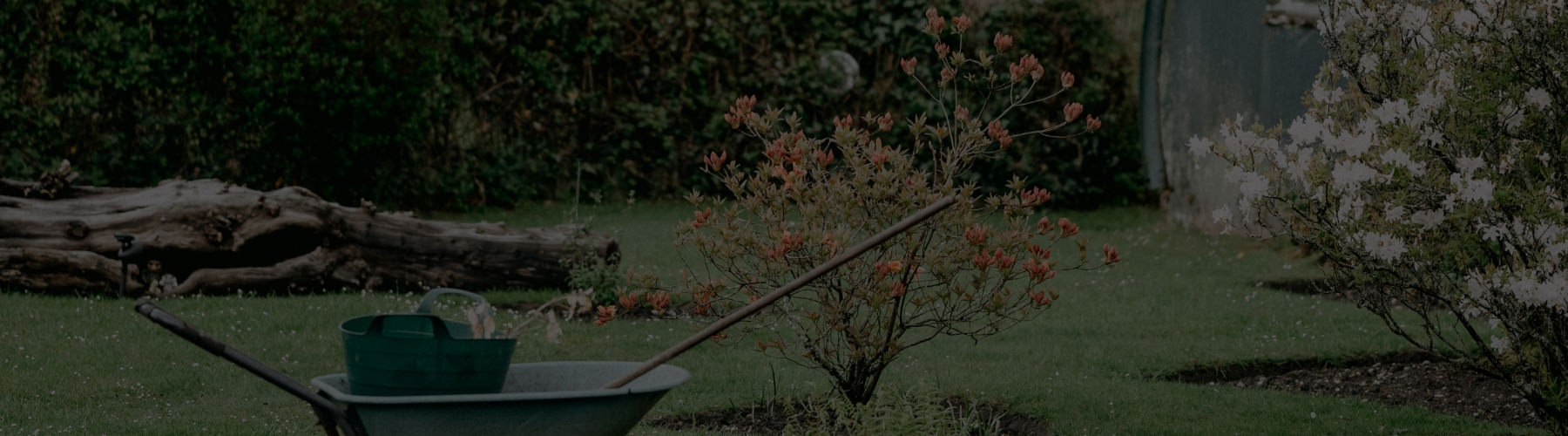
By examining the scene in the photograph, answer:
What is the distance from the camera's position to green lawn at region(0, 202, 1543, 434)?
17.2 feet

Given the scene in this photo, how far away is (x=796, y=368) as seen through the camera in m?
6.49

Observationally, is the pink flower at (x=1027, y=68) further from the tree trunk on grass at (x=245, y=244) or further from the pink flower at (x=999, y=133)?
the tree trunk on grass at (x=245, y=244)

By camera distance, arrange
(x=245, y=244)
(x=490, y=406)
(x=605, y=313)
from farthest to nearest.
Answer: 1. (x=245, y=244)
2. (x=605, y=313)
3. (x=490, y=406)

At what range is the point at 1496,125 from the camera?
4.35 meters

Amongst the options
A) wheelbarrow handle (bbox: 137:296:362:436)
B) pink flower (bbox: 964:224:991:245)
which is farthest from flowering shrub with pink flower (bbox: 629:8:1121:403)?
wheelbarrow handle (bbox: 137:296:362:436)

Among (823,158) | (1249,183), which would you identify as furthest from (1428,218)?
(823,158)

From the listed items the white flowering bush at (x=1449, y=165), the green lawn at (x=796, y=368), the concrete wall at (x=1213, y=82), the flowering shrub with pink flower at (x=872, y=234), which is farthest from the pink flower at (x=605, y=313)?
the concrete wall at (x=1213, y=82)

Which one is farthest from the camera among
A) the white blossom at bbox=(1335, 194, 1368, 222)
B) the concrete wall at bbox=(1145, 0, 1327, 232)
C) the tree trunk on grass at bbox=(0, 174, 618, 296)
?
the concrete wall at bbox=(1145, 0, 1327, 232)

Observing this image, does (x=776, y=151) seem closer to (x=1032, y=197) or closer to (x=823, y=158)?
(x=823, y=158)

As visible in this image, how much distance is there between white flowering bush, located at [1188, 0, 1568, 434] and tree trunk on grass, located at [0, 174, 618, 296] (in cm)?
448

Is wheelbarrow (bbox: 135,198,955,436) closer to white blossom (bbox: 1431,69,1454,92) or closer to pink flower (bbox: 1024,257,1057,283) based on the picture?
pink flower (bbox: 1024,257,1057,283)

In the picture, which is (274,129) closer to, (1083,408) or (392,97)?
(392,97)

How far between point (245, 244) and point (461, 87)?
5.23 metres

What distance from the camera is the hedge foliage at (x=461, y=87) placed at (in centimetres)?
1060
